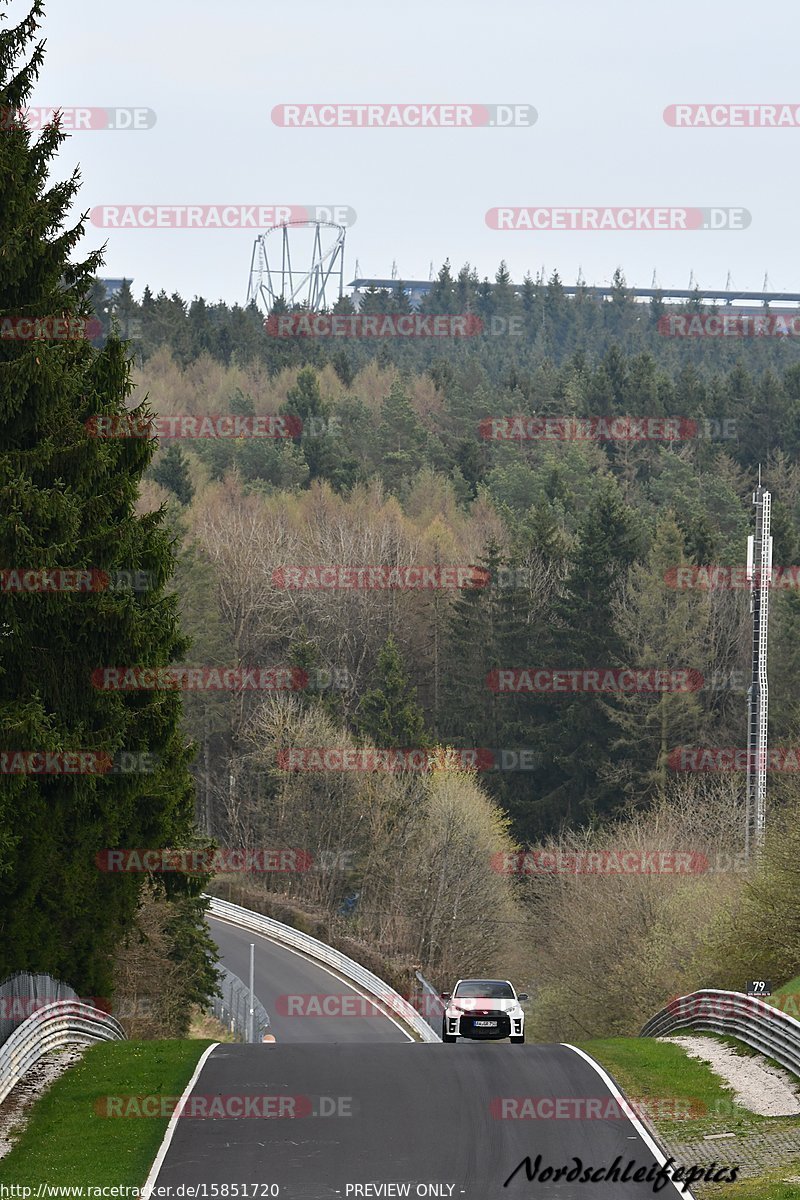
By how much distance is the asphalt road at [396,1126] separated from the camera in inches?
611

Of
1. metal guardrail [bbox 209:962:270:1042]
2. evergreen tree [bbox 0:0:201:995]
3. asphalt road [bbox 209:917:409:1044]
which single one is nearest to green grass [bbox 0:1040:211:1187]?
evergreen tree [bbox 0:0:201:995]

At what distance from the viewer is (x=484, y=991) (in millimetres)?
28203

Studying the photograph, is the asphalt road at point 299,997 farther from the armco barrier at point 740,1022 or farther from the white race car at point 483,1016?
the armco barrier at point 740,1022

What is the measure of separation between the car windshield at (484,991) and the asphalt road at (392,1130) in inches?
Answer: 197

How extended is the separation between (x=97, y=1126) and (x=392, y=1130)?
10.7 ft

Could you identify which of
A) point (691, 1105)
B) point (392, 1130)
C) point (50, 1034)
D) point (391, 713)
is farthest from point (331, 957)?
point (392, 1130)

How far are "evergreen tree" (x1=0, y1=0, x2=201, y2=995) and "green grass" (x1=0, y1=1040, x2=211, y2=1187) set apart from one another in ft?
6.57

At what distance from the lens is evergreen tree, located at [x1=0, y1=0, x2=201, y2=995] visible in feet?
59.3

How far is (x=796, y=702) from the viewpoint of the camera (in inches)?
2790

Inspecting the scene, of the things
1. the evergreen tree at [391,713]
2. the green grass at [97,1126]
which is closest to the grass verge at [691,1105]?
the green grass at [97,1126]

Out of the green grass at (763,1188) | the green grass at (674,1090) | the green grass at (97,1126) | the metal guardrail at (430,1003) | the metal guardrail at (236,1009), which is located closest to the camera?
the green grass at (763,1188)

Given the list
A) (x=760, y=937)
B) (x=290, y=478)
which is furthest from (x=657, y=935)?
(x=290, y=478)

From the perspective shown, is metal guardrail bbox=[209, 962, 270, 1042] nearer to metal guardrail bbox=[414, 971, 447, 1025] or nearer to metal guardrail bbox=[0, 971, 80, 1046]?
metal guardrail bbox=[414, 971, 447, 1025]

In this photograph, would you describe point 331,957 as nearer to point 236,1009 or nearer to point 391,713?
point 236,1009
